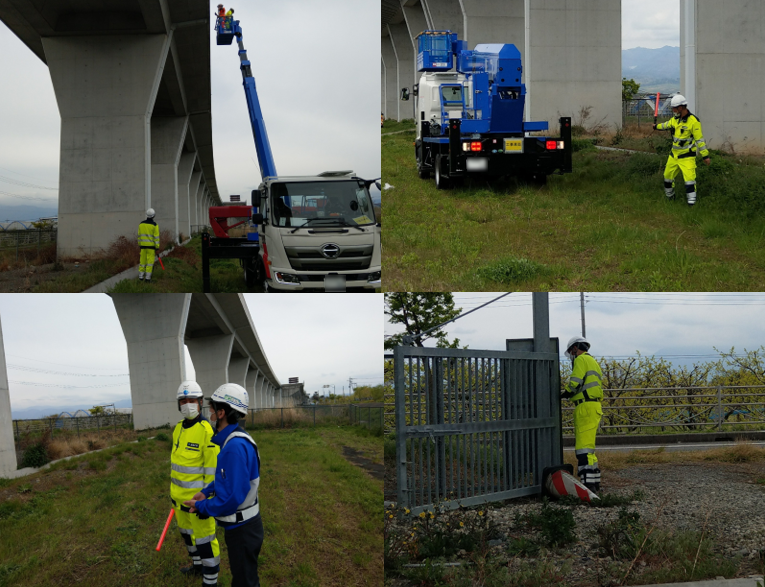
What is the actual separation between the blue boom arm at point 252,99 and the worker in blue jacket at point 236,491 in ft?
50.7

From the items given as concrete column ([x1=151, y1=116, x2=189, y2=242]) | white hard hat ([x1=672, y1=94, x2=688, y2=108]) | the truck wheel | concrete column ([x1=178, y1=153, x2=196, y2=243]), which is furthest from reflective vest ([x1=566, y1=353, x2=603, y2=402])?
concrete column ([x1=178, y1=153, x2=196, y2=243])

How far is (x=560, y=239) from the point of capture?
33.2 feet

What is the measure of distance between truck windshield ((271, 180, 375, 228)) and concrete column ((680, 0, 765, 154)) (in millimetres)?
9275

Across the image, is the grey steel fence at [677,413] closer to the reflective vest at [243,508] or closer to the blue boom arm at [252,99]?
the blue boom arm at [252,99]

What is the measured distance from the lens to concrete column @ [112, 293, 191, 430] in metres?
20.4

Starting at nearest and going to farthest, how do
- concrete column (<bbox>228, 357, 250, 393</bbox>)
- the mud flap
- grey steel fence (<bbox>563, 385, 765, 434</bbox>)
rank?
the mud flap → grey steel fence (<bbox>563, 385, 765, 434</bbox>) → concrete column (<bbox>228, 357, 250, 393</bbox>)

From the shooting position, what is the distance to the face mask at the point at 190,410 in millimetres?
6441

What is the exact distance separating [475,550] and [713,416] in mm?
13151

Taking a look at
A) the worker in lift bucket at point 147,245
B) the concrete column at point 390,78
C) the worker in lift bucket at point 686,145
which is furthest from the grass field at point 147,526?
the concrete column at point 390,78

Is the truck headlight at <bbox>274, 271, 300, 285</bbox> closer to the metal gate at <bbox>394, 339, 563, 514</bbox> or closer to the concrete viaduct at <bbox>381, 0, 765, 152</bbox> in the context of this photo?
the metal gate at <bbox>394, 339, 563, 514</bbox>

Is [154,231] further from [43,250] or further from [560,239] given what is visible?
[560,239]

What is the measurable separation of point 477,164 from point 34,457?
10543 millimetres

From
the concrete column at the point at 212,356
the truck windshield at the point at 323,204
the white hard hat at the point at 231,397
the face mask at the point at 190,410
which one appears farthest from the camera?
the concrete column at the point at 212,356

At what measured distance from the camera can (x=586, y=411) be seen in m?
7.96
